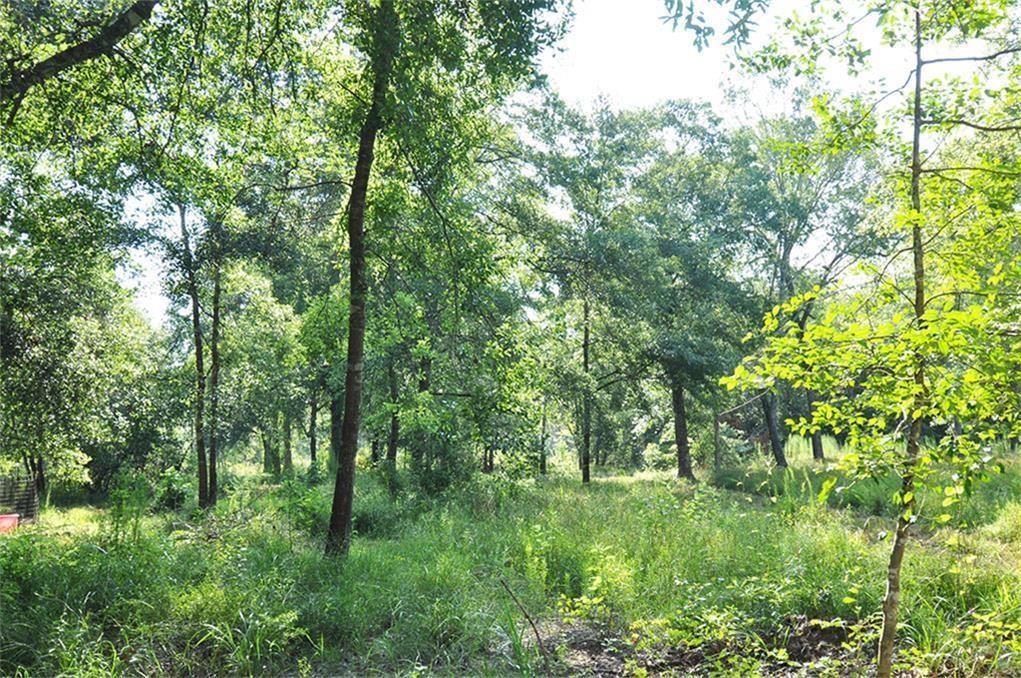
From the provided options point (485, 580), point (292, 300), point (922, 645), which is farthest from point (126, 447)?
point (922, 645)

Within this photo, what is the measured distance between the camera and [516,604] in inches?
211

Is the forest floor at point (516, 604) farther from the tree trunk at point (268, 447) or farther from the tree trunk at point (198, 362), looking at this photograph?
the tree trunk at point (268, 447)

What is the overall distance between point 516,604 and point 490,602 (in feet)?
0.97

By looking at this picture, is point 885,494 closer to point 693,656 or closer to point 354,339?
point 693,656

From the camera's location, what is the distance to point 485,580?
20.8ft

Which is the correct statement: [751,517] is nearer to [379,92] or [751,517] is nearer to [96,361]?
[379,92]

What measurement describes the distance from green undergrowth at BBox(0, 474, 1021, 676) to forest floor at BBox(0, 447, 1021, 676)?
0.02 meters

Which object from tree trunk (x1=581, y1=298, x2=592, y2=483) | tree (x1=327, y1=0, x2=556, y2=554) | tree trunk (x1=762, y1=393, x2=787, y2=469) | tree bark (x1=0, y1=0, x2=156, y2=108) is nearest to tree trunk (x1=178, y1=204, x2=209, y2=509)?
tree bark (x1=0, y1=0, x2=156, y2=108)

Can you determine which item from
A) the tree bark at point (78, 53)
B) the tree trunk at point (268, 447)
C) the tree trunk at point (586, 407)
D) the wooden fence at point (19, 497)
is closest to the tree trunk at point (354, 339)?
the tree bark at point (78, 53)

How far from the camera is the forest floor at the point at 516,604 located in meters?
4.30

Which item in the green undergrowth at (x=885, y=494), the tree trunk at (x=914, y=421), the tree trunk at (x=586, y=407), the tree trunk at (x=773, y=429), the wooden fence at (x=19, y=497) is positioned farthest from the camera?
the tree trunk at (x=773, y=429)

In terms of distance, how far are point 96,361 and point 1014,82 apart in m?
12.3

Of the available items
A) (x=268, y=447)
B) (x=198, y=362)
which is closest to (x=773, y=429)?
(x=198, y=362)

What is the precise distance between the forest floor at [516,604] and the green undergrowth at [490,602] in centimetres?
2
